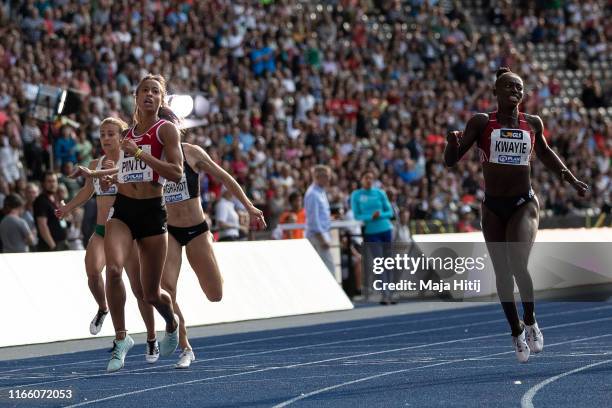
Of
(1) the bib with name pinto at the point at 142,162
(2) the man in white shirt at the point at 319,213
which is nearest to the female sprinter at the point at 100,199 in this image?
(1) the bib with name pinto at the point at 142,162

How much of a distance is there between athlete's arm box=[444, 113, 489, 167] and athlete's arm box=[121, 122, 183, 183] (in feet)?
6.45

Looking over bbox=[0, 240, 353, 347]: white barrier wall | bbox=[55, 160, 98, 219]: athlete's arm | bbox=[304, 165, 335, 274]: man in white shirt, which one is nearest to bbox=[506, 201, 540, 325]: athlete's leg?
bbox=[55, 160, 98, 219]: athlete's arm

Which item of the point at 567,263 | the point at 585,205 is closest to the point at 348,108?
the point at 585,205

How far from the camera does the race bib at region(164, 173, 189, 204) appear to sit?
11297mm

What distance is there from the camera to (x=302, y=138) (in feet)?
86.7

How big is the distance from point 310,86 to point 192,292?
12.0 meters

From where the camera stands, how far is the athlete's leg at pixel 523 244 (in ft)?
35.3

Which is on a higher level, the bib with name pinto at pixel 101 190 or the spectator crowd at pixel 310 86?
the bib with name pinto at pixel 101 190

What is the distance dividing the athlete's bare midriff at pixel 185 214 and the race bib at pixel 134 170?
0.84m

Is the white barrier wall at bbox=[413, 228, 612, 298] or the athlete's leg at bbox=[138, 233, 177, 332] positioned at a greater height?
the athlete's leg at bbox=[138, 233, 177, 332]

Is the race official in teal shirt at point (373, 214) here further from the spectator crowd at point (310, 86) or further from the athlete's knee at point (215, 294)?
the athlete's knee at point (215, 294)

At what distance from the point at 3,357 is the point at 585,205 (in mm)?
19471

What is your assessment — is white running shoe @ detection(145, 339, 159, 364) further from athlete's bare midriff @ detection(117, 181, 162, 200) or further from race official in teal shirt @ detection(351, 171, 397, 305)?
race official in teal shirt @ detection(351, 171, 397, 305)

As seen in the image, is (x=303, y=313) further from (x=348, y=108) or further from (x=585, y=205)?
(x=585, y=205)
